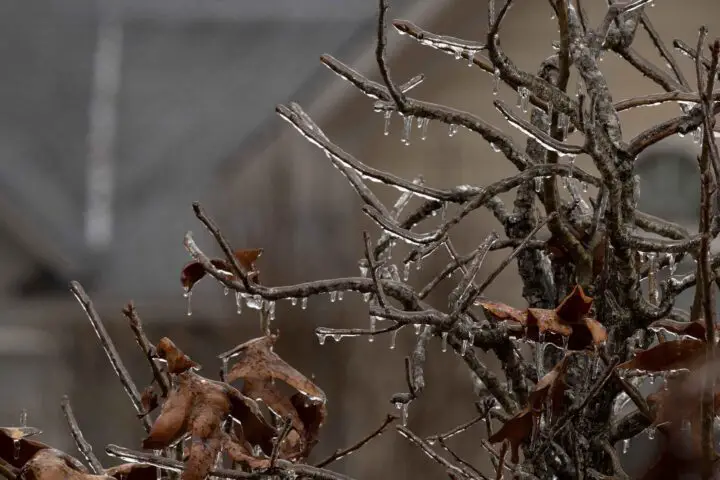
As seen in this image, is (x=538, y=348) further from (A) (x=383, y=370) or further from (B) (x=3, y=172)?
(B) (x=3, y=172)

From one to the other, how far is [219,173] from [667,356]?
693 centimetres

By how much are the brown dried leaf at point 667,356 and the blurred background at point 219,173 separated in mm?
4697

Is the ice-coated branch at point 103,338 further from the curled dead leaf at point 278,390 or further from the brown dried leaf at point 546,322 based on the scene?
the brown dried leaf at point 546,322

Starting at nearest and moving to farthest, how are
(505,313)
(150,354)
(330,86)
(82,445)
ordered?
(505,313)
(150,354)
(82,445)
(330,86)

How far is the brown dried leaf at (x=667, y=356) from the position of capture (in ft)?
3.97

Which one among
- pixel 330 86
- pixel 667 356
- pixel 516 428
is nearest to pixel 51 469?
pixel 516 428

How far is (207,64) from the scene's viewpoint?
9.40 metres

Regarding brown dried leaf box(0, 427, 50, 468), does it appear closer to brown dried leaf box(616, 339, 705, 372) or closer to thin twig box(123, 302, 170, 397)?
thin twig box(123, 302, 170, 397)

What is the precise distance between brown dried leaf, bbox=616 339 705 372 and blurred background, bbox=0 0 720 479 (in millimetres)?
4697

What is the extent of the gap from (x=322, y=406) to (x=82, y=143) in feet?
28.5

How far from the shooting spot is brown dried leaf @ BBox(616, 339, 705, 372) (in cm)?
121

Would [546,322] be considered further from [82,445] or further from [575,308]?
[82,445]

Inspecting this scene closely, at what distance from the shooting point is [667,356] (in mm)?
1223

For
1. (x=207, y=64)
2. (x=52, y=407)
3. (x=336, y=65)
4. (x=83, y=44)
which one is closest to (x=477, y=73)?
(x=207, y=64)
